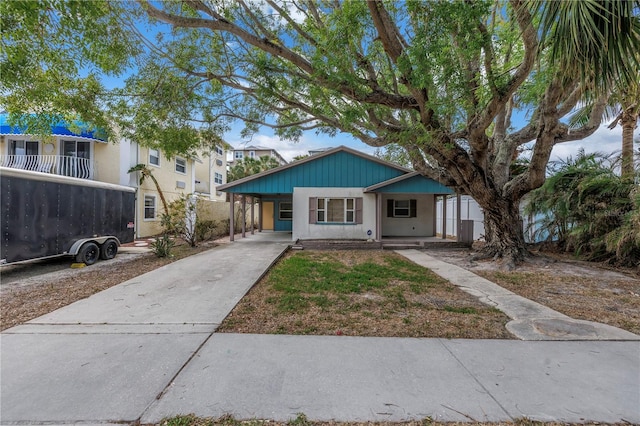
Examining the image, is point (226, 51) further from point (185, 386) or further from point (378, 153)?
Answer: point (378, 153)

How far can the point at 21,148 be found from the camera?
14.0 m

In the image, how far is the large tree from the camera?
3.58 m

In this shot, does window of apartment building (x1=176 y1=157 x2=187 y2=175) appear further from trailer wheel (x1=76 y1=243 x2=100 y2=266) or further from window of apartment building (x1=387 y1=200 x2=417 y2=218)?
window of apartment building (x1=387 y1=200 x2=417 y2=218)

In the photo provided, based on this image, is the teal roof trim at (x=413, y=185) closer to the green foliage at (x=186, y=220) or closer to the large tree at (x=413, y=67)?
the large tree at (x=413, y=67)

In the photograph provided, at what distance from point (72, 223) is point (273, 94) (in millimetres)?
6757

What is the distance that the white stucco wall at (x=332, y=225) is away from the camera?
553 inches

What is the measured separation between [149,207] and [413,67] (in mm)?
16171

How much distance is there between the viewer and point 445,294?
5.75 meters

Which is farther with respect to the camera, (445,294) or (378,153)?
(378,153)

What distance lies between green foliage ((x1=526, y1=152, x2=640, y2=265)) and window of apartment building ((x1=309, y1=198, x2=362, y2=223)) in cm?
730

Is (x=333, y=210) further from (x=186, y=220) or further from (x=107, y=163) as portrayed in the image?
(x=107, y=163)

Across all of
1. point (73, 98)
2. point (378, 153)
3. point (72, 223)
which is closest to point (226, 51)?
point (73, 98)

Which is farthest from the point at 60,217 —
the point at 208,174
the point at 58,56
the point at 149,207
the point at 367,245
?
the point at 208,174

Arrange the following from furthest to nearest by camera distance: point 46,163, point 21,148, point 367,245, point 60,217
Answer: point 21,148 → point 46,163 → point 367,245 → point 60,217
